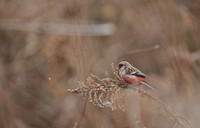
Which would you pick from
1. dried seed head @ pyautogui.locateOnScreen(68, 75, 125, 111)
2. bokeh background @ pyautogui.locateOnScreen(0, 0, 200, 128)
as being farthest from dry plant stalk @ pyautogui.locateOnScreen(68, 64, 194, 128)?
bokeh background @ pyautogui.locateOnScreen(0, 0, 200, 128)

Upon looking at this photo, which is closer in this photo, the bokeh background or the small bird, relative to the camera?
the small bird

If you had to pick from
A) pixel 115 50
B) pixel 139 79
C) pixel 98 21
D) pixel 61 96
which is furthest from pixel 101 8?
pixel 139 79

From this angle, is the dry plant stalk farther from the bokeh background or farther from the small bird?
the bokeh background

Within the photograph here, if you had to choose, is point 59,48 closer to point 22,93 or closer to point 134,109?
point 22,93

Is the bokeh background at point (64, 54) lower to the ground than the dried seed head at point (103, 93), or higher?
lower

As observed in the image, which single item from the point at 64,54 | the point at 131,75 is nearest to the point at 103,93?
the point at 131,75

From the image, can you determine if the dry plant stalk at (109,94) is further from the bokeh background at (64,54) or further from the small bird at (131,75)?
the bokeh background at (64,54)

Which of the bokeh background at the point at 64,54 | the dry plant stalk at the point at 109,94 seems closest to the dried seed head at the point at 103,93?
the dry plant stalk at the point at 109,94

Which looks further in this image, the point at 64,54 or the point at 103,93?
the point at 64,54

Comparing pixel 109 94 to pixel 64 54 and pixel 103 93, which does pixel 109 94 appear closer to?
pixel 103 93
